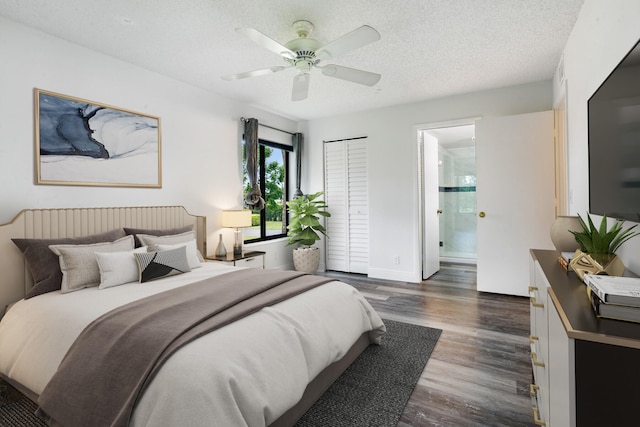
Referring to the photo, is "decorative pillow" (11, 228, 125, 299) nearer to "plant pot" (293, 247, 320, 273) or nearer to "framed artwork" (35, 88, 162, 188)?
"framed artwork" (35, 88, 162, 188)

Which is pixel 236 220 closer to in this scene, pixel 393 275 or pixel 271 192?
pixel 271 192

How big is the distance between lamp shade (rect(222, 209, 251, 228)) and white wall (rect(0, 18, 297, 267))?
22 cm

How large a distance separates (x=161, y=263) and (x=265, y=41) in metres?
1.91

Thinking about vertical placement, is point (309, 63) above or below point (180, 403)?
above

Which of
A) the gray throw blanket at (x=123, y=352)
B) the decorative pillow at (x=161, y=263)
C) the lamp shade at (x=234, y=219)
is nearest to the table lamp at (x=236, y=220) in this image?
the lamp shade at (x=234, y=219)

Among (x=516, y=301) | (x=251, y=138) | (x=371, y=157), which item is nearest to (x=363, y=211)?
(x=371, y=157)

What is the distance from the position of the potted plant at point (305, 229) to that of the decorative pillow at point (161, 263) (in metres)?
2.35

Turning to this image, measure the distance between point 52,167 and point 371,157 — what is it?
3899 millimetres

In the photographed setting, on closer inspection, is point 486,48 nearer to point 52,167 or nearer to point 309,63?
point 309,63

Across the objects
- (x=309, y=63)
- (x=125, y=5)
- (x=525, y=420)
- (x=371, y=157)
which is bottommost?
(x=525, y=420)

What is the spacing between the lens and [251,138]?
451 centimetres

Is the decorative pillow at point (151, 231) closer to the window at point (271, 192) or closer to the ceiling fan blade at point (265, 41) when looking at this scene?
the window at point (271, 192)

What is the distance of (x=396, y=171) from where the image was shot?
16.1ft

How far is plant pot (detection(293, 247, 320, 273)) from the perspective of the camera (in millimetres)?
5113
